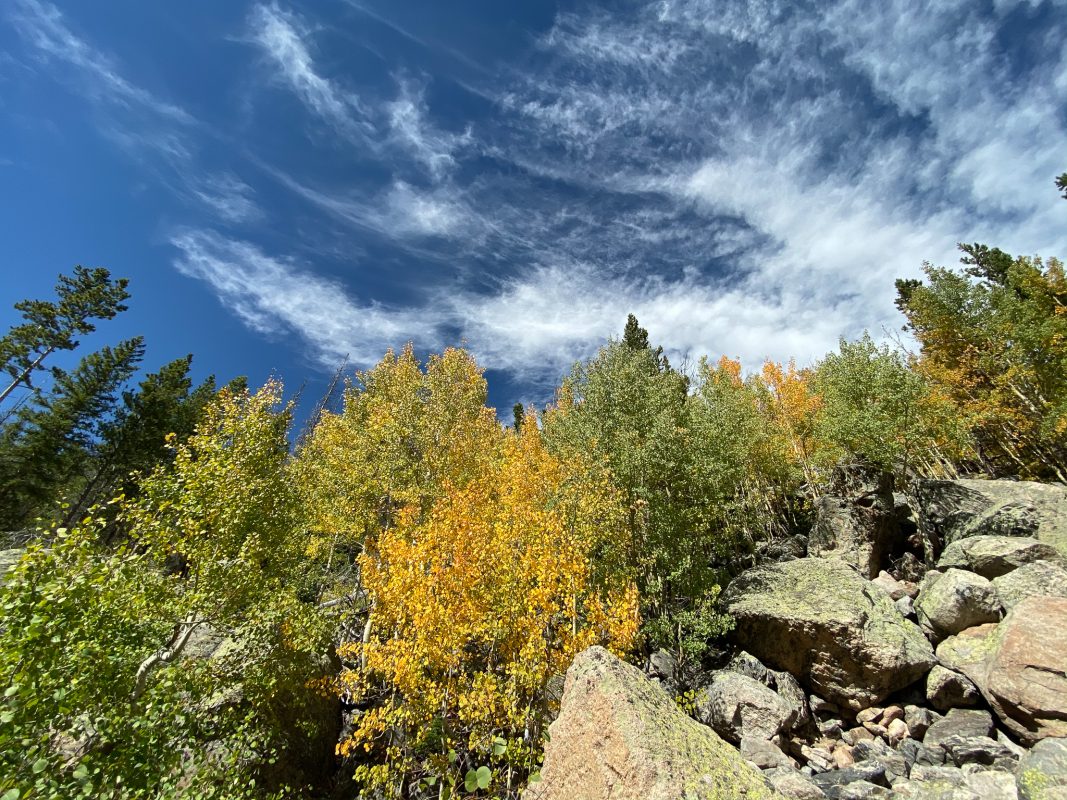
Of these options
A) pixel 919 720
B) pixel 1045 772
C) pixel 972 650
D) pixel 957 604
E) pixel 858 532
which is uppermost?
pixel 858 532

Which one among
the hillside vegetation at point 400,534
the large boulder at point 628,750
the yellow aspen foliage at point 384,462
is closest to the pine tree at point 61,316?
the hillside vegetation at point 400,534

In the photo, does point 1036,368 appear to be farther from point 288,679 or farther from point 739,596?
A: point 288,679

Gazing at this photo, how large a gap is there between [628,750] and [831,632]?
14954 mm

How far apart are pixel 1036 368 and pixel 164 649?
1892 inches

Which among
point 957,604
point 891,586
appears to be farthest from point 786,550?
point 957,604

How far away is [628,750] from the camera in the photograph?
6.66 metres

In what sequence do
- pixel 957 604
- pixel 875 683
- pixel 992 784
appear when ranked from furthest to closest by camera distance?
pixel 957 604 < pixel 875 683 < pixel 992 784

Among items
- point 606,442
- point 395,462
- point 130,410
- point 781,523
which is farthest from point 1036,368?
point 130,410

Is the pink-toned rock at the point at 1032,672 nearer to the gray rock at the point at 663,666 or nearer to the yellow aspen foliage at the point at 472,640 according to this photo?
the gray rock at the point at 663,666

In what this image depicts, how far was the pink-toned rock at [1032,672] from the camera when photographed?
1224 cm

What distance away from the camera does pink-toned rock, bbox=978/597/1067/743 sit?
12242mm

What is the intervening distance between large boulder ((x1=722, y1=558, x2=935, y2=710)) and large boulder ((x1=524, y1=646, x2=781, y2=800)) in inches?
506

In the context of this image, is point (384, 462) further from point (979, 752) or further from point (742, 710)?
point (979, 752)

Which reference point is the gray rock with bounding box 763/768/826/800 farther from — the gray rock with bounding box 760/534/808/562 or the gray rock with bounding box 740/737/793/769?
the gray rock with bounding box 760/534/808/562
